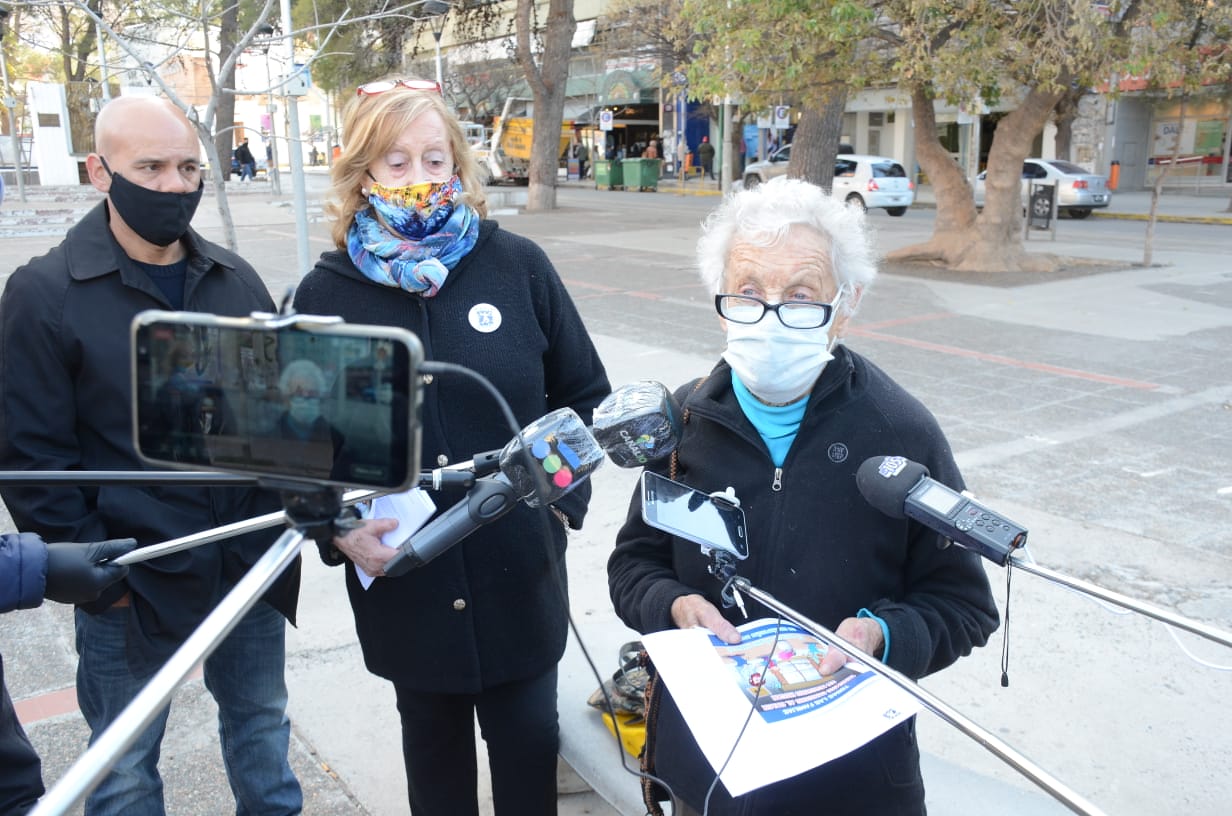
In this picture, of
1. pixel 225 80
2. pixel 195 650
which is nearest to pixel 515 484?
pixel 195 650

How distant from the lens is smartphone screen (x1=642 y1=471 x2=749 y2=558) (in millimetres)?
1702

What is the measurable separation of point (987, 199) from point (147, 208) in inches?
522

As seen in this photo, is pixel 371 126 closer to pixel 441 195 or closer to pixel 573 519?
pixel 441 195

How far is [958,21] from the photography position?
1125cm

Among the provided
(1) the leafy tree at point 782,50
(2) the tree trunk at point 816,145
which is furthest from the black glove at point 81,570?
(2) the tree trunk at point 816,145

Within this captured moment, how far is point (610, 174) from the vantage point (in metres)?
36.1

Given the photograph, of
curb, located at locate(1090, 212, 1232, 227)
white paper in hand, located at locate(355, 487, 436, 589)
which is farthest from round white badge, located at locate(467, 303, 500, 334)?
curb, located at locate(1090, 212, 1232, 227)

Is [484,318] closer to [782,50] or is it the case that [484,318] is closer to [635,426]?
[635,426]

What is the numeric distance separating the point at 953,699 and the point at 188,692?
272 cm

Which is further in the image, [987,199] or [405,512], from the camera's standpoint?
[987,199]

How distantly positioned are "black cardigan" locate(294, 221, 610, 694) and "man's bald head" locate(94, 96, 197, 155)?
0.54 metres

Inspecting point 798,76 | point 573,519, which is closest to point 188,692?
point 573,519

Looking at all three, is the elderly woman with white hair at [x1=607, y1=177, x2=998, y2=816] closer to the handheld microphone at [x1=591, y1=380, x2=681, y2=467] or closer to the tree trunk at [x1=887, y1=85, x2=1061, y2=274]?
the handheld microphone at [x1=591, y1=380, x2=681, y2=467]

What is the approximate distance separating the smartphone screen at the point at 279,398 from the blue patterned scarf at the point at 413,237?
1.13 m
